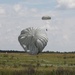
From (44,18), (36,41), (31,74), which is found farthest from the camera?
(36,41)

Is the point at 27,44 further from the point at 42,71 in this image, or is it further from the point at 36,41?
the point at 42,71

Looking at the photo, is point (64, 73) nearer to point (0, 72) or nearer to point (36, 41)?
point (0, 72)

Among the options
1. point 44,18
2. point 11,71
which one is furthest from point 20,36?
point 11,71

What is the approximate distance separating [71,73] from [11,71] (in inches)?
265

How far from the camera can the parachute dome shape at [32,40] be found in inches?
3632

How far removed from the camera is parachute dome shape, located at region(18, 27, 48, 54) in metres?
92.2

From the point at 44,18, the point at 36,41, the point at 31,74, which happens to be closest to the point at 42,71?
the point at 31,74

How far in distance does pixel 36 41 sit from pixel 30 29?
4.28 meters

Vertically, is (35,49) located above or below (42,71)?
below

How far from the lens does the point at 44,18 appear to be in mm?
78625

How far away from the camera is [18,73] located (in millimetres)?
45500

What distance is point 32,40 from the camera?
3671 inches

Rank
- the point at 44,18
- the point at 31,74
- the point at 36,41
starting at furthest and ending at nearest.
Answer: the point at 36,41 < the point at 44,18 < the point at 31,74

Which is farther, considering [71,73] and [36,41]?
[36,41]
